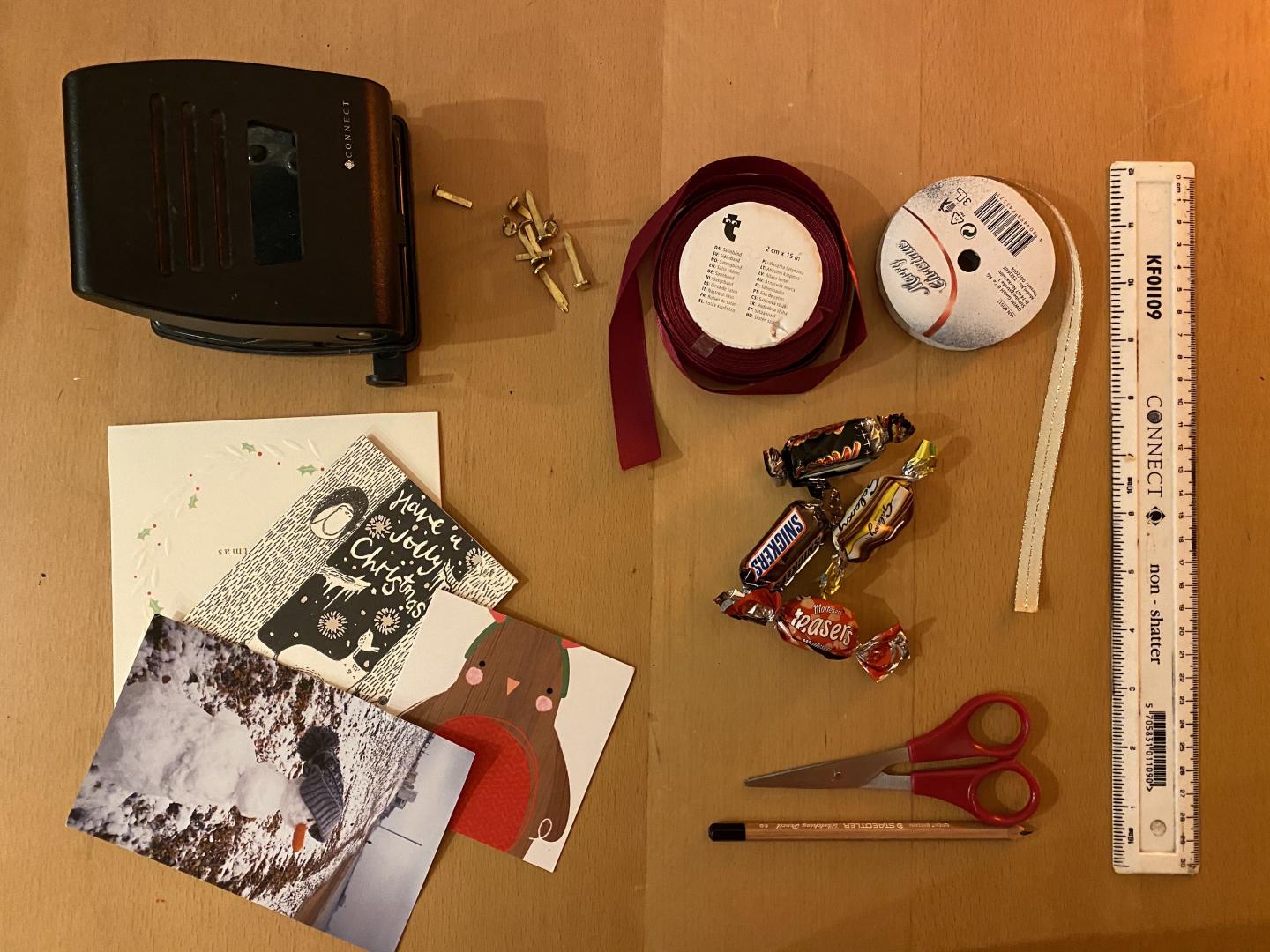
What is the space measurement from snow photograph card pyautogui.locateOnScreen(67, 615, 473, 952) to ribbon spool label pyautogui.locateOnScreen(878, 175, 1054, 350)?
0.65 m

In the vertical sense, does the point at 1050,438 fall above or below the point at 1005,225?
below

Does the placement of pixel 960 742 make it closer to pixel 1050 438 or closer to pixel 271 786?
pixel 1050 438

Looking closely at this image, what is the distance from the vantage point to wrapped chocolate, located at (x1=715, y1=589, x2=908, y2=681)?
0.79 meters

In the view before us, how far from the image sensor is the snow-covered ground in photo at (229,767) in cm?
84

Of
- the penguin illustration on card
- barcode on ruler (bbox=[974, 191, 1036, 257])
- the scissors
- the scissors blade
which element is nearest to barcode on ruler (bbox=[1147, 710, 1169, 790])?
the scissors

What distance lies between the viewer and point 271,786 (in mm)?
842

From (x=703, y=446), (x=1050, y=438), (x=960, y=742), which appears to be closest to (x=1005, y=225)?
(x=1050, y=438)

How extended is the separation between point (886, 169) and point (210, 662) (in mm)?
862

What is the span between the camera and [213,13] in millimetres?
861

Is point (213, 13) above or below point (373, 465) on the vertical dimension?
above

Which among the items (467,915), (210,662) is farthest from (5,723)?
(467,915)

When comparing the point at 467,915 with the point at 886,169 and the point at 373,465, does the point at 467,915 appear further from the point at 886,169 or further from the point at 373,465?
the point at 886,169

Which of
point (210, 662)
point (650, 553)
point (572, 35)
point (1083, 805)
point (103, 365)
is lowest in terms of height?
point (1083, 805)

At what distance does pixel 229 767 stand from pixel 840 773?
62 cm
